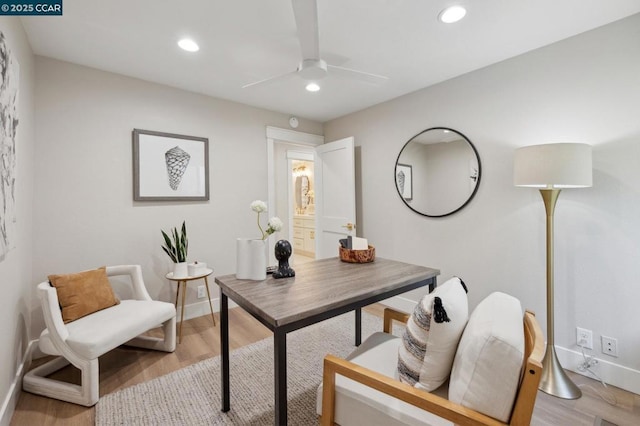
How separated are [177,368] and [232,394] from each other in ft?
1.89

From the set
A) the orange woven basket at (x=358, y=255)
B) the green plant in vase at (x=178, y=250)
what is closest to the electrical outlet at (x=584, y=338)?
the orange woven basket at (x=358, y=255)

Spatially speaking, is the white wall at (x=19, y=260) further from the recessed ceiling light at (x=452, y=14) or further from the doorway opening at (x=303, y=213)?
the doorway opening at (x=303, y=213)

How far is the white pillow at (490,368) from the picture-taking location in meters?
0.88

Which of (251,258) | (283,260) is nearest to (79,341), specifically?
(251,258)

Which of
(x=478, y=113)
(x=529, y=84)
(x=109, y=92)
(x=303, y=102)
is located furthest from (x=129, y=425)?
(x=529, y=84)

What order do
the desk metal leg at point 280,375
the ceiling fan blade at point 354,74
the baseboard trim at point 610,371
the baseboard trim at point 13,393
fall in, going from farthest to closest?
the ceiling fan blade at point 354,74 < the baseboard trim at point 610,371 < the baseboard trim at point 13,393 < the desk metal leg at point 280,375

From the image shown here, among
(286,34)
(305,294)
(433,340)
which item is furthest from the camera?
(286,34)

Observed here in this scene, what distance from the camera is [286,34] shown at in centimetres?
200

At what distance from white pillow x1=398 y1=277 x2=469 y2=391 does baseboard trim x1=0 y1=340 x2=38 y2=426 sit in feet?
6.83

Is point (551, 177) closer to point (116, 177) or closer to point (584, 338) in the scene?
point (584, 338)

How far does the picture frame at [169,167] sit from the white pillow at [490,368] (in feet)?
9.26

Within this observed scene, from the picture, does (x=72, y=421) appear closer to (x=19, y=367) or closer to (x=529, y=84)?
(x=19, y=367)

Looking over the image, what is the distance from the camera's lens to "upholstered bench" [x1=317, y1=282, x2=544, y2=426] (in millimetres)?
875

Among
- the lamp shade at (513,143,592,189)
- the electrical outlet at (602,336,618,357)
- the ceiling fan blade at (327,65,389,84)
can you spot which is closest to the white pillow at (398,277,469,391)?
the lamp shade at (513,143,592,189)
